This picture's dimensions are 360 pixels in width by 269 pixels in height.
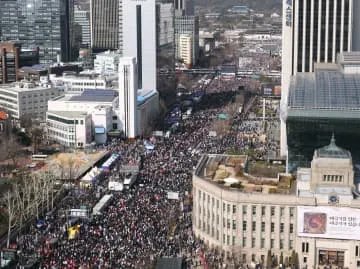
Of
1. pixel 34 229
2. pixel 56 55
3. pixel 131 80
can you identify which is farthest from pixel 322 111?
pixel 56 55

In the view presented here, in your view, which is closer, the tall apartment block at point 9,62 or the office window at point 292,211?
the office window at point 292,211

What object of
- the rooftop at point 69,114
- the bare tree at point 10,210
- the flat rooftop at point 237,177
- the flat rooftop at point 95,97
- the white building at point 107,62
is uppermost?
the white building at point 107,62

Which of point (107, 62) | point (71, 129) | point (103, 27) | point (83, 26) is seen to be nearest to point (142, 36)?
point (107, 62)

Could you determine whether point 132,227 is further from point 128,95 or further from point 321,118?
point 128,95

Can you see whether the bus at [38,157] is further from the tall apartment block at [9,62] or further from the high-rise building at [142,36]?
the tall apartment block at [9,62]

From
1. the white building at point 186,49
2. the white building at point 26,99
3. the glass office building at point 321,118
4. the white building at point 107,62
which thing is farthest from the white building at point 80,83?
the white building at point 186,49

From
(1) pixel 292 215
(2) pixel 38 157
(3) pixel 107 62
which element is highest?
(3) pixel 107 62
